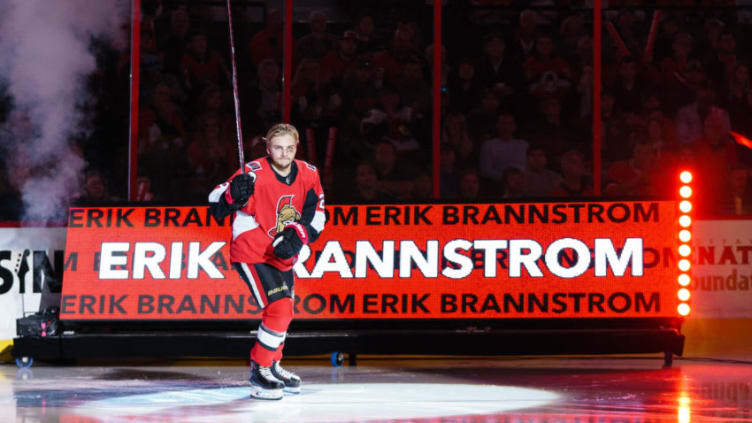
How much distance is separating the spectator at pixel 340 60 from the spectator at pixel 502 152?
79.5 inches

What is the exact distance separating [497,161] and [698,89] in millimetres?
2821

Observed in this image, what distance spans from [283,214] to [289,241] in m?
0.31

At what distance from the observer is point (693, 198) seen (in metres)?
9.66

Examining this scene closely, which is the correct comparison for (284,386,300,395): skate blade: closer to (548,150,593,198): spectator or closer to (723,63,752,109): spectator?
(548,150,593,198): spectator

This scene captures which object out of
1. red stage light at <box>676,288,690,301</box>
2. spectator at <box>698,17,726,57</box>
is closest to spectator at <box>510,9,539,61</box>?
spectator at <box>698,17,726,57</box>

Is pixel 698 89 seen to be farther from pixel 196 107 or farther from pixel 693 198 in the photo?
pixel 196 107

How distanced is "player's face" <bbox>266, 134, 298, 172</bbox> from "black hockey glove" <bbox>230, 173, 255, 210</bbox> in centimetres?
31

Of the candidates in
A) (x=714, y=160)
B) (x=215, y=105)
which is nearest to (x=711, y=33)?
(x=714, y=160)

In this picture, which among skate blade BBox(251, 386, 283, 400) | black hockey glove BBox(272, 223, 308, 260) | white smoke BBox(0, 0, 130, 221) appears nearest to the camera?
skate blade BBox(251, 386, 283, 400)

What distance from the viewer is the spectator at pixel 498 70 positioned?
45.9ft

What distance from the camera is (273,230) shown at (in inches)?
302

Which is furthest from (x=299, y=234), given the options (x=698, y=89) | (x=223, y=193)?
(x=698, y=89)

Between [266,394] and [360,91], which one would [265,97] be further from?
[266,394]

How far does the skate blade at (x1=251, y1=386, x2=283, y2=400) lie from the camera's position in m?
7.21
